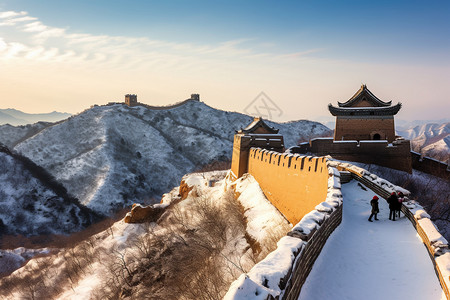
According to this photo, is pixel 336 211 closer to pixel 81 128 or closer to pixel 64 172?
pixel 64 172

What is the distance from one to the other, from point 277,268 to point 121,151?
7206 centimetres

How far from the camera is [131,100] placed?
99375mm

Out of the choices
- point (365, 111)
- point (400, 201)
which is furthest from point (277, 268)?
point (365, 111)

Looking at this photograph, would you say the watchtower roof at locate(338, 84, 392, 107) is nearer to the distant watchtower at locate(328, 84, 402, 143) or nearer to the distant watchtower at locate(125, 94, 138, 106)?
the distant watchtower at locate(328, 84, 402, 143)

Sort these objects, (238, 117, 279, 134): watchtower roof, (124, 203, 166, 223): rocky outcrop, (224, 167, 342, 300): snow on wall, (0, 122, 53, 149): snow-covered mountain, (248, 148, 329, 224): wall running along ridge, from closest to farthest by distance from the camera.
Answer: (224, 167, 342, 300): snow on wall, (248, 148, 329, 224): wall running along ridge, (238, 117, 279, 134): watchtower roof, (124, 203, 166, 223): rocky outcrop, (0, 122, 53, 149): snow-covered mountain

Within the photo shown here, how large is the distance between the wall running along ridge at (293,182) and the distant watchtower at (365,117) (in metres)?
10.4

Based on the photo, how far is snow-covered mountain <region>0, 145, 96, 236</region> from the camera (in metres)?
45.8

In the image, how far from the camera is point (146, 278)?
1767cm

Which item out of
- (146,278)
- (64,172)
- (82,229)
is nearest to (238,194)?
(146,278)

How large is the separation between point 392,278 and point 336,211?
263cm

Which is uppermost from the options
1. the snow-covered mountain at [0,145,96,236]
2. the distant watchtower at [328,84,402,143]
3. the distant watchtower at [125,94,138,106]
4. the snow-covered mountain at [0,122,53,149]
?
the distant watchtower at [125,94,138,106]

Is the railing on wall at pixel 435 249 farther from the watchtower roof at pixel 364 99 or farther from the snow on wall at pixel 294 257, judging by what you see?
the watchtower roof at pixel 364 99

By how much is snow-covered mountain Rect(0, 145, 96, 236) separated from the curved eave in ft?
138

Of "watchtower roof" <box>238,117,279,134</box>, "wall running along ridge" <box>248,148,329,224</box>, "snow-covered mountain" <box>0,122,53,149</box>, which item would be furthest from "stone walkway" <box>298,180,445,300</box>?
"snow-covered mountain" <box>0,122,53,149</box>
